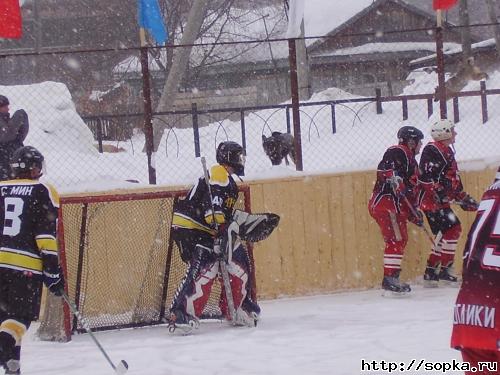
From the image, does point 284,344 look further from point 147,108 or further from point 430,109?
point 430,109

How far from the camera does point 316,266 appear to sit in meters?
9.91

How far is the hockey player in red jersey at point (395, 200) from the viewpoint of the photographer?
946cm

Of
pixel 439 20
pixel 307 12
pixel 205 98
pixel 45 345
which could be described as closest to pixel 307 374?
pixel 45 345

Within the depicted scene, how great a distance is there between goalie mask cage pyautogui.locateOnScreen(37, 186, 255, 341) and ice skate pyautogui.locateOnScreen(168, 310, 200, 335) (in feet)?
1.67

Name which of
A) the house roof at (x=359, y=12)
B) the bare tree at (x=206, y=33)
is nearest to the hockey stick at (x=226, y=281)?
the bare tree at (x=206, y=33)

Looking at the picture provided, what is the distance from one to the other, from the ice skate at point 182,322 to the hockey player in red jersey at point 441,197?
2858mm

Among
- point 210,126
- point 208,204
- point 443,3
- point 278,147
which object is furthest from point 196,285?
point 210,126

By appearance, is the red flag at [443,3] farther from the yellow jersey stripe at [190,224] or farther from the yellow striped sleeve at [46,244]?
the yellow striped sleeve at [46,244]

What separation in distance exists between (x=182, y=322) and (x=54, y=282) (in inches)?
68.6

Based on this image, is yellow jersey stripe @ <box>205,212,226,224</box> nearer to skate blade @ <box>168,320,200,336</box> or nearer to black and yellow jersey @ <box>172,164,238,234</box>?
black and yellow jersey @ <box>172,164,238,234</box>

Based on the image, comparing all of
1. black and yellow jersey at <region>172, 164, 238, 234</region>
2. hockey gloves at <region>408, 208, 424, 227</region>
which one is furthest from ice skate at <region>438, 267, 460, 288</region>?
black and yellow jersey at <region>172, 164, 238, 234</region>

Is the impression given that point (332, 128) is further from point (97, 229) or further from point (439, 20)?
point (97, 229)

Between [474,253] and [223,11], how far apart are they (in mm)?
24292

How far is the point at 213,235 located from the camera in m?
8.26
